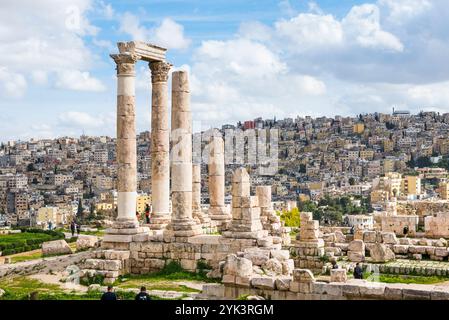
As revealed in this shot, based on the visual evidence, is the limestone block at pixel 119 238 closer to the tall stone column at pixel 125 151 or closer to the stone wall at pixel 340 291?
the tall stone column at pixel 125 151

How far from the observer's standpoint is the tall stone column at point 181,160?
2459cm

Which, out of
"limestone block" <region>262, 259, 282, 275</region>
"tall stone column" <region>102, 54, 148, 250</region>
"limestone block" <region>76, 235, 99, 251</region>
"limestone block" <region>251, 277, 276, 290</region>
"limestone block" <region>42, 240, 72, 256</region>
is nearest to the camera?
"limestone block" <region>251, 277, 276, 290</region>

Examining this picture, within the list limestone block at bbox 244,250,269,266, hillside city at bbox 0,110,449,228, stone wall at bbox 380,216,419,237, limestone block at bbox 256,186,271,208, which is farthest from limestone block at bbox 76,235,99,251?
hillside city at bbox 0,110,449,228

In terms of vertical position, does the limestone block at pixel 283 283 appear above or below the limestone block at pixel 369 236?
below

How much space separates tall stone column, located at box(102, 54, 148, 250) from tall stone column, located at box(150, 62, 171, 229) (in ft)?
4.47

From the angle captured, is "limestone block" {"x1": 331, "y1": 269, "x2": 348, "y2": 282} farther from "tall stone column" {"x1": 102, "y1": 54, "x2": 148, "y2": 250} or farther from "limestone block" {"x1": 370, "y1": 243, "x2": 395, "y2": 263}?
"tall stone column" {"x1": 102, "y1": 54, "x2": 148, "y2": 250}

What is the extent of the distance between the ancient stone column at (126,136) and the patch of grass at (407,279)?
8.41m

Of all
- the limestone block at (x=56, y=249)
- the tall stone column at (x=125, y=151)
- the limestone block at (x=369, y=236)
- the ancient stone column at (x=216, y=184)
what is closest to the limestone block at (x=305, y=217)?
the limestone block at (x=369, y=236)

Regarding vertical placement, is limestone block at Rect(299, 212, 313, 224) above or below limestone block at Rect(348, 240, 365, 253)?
above

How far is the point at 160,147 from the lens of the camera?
26.9 metres

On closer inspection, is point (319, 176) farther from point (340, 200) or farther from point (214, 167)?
point (214, 167)

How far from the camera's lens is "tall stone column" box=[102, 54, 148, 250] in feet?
82.6
